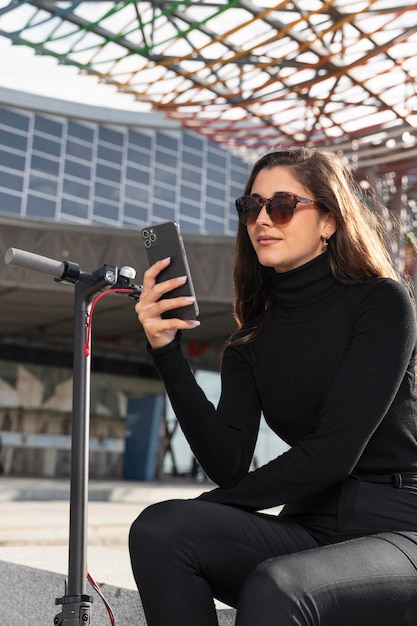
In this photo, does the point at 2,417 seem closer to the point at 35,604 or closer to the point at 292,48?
the point at 292,48

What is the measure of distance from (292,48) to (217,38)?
132 centimetres

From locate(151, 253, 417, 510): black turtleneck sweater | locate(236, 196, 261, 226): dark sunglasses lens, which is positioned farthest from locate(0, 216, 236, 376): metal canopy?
locate(151, 253, 417, 510): black turtleneck sweater

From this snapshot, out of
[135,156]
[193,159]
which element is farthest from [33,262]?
[193,159]

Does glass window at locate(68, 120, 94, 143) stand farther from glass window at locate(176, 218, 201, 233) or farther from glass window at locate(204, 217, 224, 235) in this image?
glass window at locate(204, 217, 224, 235)

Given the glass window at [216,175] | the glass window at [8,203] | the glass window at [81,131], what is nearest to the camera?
the glass window at [8,203]

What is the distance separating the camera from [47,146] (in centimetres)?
3534

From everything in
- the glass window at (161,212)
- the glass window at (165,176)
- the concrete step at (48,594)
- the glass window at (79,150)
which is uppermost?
the glass window at (79,150)

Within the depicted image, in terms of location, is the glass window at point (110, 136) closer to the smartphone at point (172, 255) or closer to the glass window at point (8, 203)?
the glass window at point (8, 203)

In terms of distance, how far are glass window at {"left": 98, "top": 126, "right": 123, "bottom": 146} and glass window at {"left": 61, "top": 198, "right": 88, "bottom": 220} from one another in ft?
11.7

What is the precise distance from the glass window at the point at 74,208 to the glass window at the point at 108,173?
1.83 metres

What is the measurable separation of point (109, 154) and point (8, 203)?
593 centimetres

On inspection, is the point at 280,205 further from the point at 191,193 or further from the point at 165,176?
the point at 191,193

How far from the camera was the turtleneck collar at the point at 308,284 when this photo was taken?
2164 millimetres

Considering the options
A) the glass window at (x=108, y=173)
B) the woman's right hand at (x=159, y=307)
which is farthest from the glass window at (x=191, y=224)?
the woman's right hand at (x=159, y=307)
